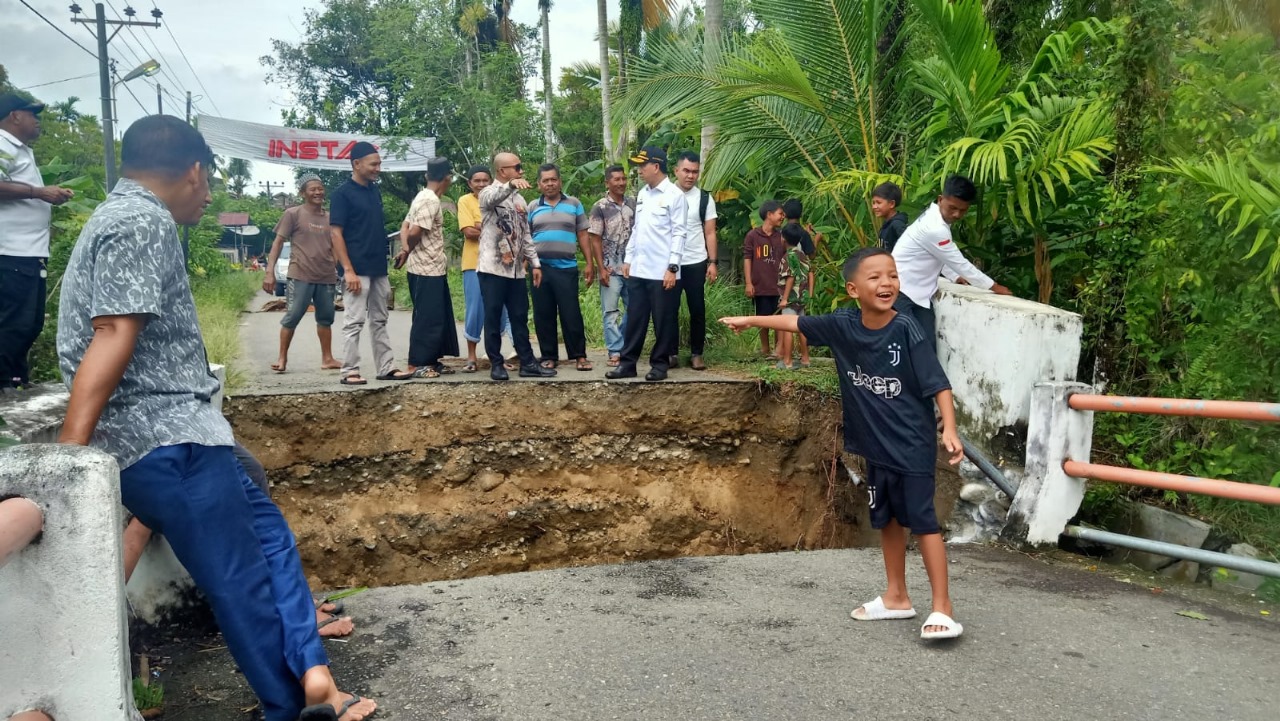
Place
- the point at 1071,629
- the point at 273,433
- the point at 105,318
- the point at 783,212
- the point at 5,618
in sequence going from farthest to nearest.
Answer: the point at 783,212, the point at 273,433, the point at 1071,629, the point at 105,318, the point at 5,618

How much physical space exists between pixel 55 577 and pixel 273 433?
4.66 m

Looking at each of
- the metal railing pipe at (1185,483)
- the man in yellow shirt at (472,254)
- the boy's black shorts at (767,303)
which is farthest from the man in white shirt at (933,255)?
the man in yellow shirt at (472,254)

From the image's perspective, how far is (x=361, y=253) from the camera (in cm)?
709

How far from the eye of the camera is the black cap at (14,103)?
5078mm

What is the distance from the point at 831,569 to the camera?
443cm

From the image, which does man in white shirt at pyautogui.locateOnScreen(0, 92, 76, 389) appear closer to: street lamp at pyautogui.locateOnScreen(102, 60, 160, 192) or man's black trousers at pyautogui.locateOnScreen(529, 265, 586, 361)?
man's black trousers at pyautogui.locateOnScreen(529, 265, 586, 361)

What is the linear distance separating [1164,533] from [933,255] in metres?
1.94

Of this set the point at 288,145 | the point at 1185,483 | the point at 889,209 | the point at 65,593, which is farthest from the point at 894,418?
the point at 288,145

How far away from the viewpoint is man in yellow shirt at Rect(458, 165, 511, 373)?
7512 mm

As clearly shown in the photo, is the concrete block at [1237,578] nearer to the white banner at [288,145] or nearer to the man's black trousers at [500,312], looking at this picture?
the man's black trousers at [500,312]

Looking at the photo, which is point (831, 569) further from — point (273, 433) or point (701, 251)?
point (273, 433)

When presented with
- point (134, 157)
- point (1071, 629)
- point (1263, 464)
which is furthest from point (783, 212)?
point (134, 157)

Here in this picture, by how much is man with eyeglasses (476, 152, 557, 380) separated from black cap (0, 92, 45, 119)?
2967 millimetres

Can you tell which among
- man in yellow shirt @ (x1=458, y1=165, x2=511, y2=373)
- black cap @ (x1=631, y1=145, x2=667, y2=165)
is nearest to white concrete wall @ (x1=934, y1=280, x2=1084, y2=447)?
black cap @ (x1=631, y1=145, x2=667, y2=165)
